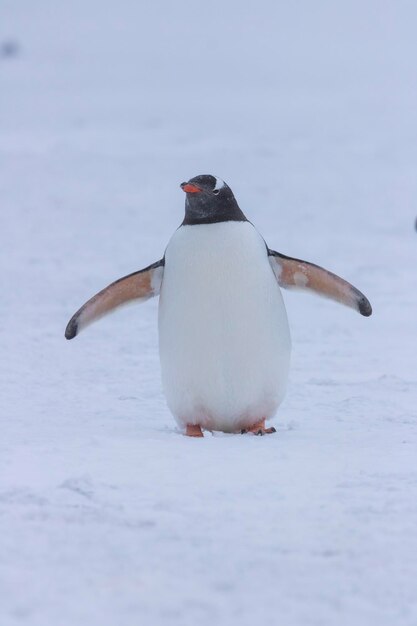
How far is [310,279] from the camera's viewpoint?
3.97m

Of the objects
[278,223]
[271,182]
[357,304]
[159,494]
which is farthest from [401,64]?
[159,494]

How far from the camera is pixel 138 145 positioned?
12.9 m

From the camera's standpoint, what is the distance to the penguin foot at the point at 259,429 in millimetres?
3713

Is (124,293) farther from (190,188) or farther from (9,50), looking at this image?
(9,50)

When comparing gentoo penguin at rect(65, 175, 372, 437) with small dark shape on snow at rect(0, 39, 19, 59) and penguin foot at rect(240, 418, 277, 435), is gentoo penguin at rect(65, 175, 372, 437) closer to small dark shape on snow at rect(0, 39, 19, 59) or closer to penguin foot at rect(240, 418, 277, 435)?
penguin foot at rect(240, 418, 277, 435)

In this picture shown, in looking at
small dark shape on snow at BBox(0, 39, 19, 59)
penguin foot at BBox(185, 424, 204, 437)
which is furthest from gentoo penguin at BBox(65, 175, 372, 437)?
small dark shape on snow at BBox(0, 39, 19, 59)

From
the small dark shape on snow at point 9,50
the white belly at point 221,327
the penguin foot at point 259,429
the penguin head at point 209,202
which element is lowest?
the penguin foot at point 259,429

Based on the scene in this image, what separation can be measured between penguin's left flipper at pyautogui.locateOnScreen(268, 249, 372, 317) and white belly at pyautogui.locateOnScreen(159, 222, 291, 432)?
13cm

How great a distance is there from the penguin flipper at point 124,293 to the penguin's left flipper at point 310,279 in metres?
0.39

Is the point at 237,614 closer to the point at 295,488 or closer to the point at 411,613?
the point at 411,613

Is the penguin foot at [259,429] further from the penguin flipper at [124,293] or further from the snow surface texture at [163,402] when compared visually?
the penguin flipper at [124,293]

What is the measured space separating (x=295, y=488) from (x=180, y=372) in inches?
38.7

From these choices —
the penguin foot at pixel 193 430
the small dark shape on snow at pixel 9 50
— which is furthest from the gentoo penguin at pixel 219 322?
the small dark shape on snow at pixel 9 50

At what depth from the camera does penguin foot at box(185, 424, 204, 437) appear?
3713 mm
